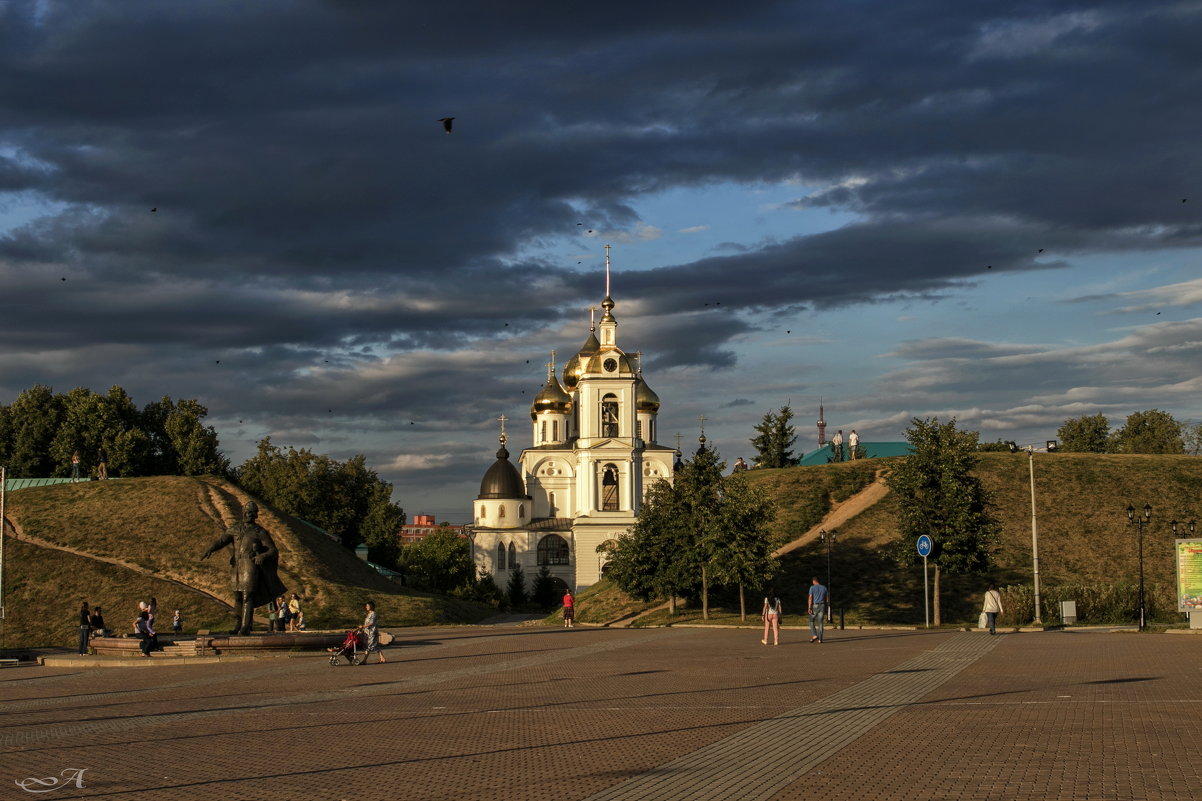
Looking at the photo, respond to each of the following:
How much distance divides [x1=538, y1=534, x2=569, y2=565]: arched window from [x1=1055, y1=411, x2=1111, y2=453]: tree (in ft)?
209

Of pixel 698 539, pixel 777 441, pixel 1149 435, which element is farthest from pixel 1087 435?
pixel 698 539

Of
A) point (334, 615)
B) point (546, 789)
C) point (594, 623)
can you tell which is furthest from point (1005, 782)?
point (334, 615)

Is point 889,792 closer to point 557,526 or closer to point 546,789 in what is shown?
point 546,789

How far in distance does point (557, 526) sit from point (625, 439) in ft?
37.3

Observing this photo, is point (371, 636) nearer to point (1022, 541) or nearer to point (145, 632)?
point (145, 632)

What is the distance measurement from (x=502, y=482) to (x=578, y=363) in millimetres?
15148

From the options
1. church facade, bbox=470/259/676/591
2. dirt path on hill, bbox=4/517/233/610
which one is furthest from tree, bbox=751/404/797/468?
dirt path on hill, bbox=4/517/233/610

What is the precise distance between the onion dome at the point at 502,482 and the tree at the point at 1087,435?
217ft

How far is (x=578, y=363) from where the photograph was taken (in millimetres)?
109000

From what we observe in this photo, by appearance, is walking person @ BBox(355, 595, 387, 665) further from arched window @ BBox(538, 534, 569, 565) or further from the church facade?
arched window @ BBox(538, 534, 569, 565)

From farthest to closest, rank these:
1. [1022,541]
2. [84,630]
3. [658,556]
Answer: [1022,541] → [658,556] → [84,630]

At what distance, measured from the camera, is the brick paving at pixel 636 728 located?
11859 millimetres

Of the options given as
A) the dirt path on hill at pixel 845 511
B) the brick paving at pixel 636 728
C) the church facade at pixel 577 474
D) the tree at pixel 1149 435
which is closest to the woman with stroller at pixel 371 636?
the brick paving at pixel 636 728

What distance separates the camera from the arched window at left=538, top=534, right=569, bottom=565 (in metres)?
99.0
